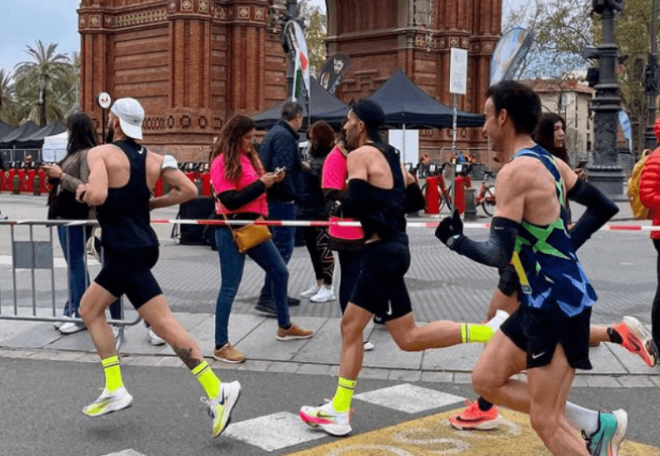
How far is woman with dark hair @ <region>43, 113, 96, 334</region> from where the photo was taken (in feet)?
25.4

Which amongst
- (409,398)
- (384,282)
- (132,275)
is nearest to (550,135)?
(384,282)

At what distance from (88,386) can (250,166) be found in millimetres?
2117

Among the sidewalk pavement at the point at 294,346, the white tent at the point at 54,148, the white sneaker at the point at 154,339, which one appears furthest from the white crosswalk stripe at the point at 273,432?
the white tent at the point at 54,148

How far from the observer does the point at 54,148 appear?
Answer: 38.5 meters

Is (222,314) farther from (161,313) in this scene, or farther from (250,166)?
(161,313)

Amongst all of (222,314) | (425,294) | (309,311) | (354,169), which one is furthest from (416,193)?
(425,294)

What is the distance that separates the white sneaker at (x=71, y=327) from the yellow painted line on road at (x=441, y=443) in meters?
3.61

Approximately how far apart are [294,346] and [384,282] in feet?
8.32

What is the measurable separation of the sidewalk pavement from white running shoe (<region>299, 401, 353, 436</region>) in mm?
1517

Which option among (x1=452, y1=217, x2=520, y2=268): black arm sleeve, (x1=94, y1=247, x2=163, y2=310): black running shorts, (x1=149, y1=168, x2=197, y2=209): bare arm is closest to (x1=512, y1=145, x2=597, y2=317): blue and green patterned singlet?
(x1=452, y1=217, x2=520, y2=268): black arm sleeve

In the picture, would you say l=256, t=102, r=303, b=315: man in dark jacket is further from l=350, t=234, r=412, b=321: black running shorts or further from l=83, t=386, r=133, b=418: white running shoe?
l=350, t=234, r=412, b=321: black running shorts

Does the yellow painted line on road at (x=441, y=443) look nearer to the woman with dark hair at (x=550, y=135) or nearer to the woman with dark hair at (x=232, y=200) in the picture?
the woman with dark hair at (x=550, y=135)

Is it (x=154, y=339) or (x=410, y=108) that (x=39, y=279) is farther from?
(x=410, y=108)

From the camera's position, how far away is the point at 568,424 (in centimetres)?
390
